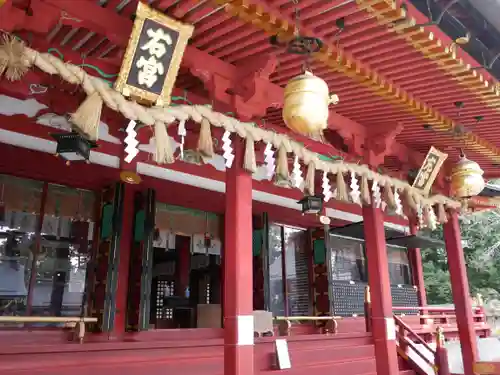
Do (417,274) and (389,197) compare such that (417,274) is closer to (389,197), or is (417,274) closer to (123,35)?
(389,197)

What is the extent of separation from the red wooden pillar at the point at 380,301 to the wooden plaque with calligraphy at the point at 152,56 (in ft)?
12.1

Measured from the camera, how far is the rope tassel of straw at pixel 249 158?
4.59 meters

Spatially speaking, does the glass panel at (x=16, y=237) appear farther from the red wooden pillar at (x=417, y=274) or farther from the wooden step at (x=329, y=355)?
the red wooden pillar at (x=417, y=274)

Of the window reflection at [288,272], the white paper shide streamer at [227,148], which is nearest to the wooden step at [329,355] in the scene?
the window reflection at [288,272]

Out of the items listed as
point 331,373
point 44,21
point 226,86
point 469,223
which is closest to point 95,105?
point 44,21

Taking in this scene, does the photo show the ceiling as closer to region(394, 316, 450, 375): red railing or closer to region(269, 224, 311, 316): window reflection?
region(394, 316, 450, 375): red railing

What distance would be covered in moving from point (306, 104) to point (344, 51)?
1.13m

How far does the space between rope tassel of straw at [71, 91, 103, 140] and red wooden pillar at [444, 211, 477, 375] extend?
22.7 feet

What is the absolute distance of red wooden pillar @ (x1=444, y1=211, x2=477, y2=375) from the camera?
25.2 ft

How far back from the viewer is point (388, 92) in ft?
16.9

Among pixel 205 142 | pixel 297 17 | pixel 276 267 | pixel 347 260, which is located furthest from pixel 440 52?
pixel 347 260

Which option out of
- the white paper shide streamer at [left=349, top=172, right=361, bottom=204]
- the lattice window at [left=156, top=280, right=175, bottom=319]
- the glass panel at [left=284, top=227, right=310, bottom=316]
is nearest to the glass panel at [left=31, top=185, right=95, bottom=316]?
the white paper shide streamer at [left=349, top=172, right=361, bottom=204]

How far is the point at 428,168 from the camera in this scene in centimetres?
723

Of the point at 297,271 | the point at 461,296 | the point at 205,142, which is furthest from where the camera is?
the point at 297,271
